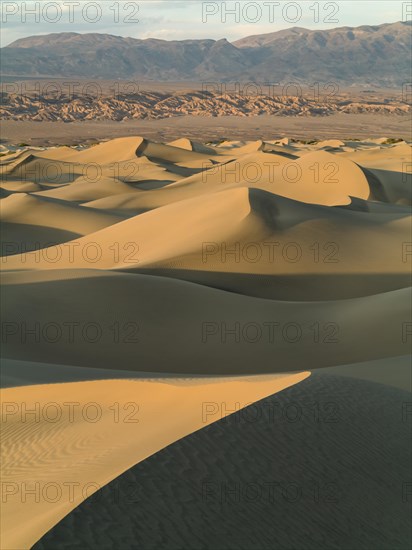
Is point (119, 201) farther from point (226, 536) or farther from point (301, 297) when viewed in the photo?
point (226, 536)

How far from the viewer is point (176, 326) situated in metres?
9.88

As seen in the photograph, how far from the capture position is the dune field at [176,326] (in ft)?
14.3

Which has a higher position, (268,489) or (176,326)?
(268,489)

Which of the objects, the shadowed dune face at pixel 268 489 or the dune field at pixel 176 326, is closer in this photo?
the shadowed dune face at pixel 268 489

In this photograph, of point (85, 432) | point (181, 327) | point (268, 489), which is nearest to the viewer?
point (268, 489)

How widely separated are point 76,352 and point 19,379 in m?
2.18

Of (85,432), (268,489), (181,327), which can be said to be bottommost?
(181,327)

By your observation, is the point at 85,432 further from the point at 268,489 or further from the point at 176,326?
the point at 176,326

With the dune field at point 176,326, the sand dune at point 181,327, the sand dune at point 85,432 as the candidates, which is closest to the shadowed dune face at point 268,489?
the dune field at point 176,326

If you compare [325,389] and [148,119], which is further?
[148,119]

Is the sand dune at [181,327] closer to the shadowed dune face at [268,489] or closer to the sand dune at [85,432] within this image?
the sand dune at [85,432]

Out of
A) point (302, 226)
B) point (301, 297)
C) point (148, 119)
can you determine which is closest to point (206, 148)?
point (302, 226)

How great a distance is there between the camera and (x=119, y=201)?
27000mm

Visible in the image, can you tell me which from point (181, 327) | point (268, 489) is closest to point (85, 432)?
point (268, 489)
